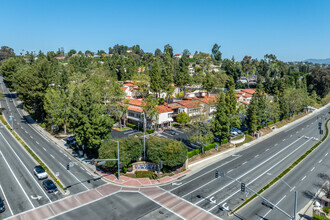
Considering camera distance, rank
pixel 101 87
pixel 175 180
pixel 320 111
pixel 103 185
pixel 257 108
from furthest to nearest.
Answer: pixel 320 111 < pixel 101 87 < pixel 257 108 < pixel 175 180 < pixel 103 185

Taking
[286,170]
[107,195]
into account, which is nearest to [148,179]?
[107,195]

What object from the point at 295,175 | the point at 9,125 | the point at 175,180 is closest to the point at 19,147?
the point at 9,125

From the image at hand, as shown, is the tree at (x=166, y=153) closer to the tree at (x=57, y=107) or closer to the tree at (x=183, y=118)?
the tree at (x=183, y=118)

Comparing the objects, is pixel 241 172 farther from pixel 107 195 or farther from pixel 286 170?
pixel 107 195

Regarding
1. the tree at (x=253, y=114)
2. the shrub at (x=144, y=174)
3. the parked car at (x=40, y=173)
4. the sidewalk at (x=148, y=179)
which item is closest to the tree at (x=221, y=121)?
the sidewalk at (x=148, y=179)

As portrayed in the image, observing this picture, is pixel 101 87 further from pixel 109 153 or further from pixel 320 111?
pixel 320 111
